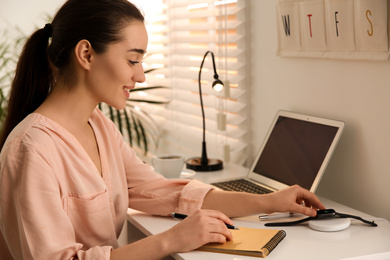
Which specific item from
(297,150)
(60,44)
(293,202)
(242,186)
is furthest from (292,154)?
(60,44)

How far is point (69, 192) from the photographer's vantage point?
123 centimetres

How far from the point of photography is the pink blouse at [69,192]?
3.60ft

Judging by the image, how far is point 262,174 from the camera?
69.2 inches

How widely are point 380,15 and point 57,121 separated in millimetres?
859

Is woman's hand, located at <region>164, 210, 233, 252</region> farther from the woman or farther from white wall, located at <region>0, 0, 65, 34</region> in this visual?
white wall, located at <region>0, 0, 65, 34</region>

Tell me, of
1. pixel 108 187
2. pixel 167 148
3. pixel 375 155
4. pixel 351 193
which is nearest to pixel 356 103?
pixel 375 155

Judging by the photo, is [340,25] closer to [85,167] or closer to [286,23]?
[286,23]

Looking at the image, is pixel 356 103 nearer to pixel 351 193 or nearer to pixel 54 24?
pixel 351 193

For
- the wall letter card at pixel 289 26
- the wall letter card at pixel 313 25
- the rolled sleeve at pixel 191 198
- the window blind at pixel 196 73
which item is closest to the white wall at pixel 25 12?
the window blind at pixel 196 73

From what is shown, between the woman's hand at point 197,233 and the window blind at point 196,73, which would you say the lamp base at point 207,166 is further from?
the woman's hand at point 197,233

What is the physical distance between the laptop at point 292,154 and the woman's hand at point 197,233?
0.43 m

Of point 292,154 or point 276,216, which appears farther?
point 292,154

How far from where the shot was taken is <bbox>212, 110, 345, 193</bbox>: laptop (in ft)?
5.03

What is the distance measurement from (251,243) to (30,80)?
71 centimetres
